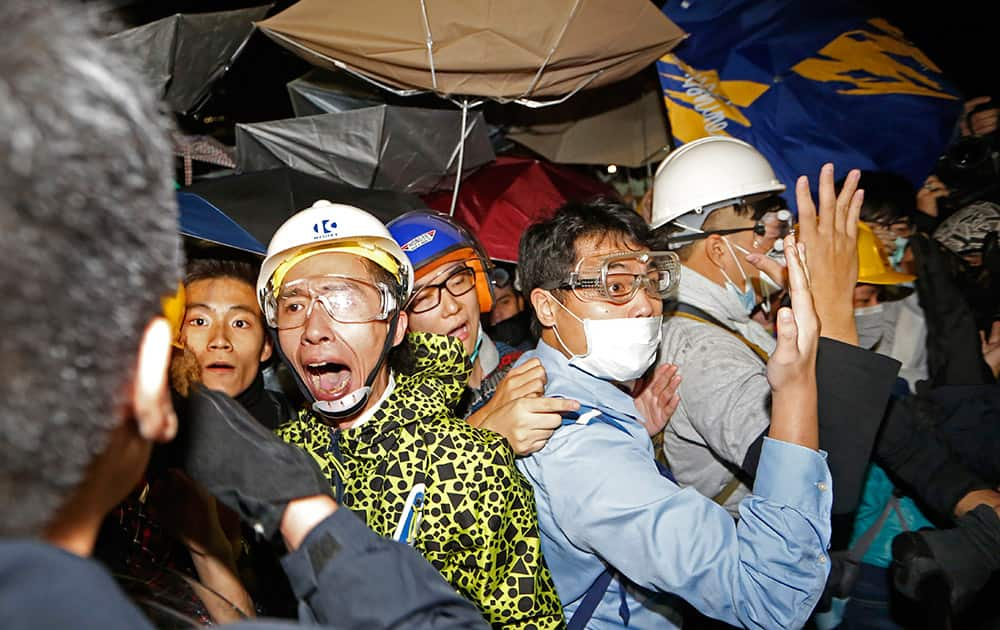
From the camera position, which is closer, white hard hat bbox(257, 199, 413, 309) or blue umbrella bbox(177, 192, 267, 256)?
white hard hat bbox(257, 199, 413, 309)

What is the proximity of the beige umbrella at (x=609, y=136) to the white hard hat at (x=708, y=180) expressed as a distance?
1.14 metres

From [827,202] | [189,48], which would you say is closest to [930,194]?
[827,202]

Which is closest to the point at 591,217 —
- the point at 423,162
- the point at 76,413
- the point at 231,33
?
the point at 423,162

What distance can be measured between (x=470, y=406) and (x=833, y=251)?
160cm

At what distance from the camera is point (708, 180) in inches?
151

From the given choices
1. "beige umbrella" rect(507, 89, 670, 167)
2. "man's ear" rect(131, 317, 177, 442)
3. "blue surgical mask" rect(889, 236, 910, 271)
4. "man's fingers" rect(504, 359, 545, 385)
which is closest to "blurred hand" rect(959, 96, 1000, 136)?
"blue surgical mask" rect(889, 236, 910, 271)

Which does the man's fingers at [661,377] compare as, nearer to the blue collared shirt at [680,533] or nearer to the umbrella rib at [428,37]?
the blue collared shirt at [680,533]

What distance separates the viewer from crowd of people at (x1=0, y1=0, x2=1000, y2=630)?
853 mm

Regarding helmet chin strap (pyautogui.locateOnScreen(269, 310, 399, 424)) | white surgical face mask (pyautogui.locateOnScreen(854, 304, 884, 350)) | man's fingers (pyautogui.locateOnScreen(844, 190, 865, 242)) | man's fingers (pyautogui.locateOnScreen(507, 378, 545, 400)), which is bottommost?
white surgical face mask (pyautogui.locateOnScreen(854, 304, 884, 350))

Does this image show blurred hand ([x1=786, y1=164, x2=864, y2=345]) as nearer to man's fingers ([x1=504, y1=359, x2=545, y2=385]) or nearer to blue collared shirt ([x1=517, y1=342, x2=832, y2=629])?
blue collared shirt ([x1=517, y1=342, x2=832, y2=629])

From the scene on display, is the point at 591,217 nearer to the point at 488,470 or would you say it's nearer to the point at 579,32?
the point at 488,470

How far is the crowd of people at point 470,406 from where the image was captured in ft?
2.80

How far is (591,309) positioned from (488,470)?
2.54ft

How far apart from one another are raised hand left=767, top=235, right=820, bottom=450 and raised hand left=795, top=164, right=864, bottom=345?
0.78 feet
